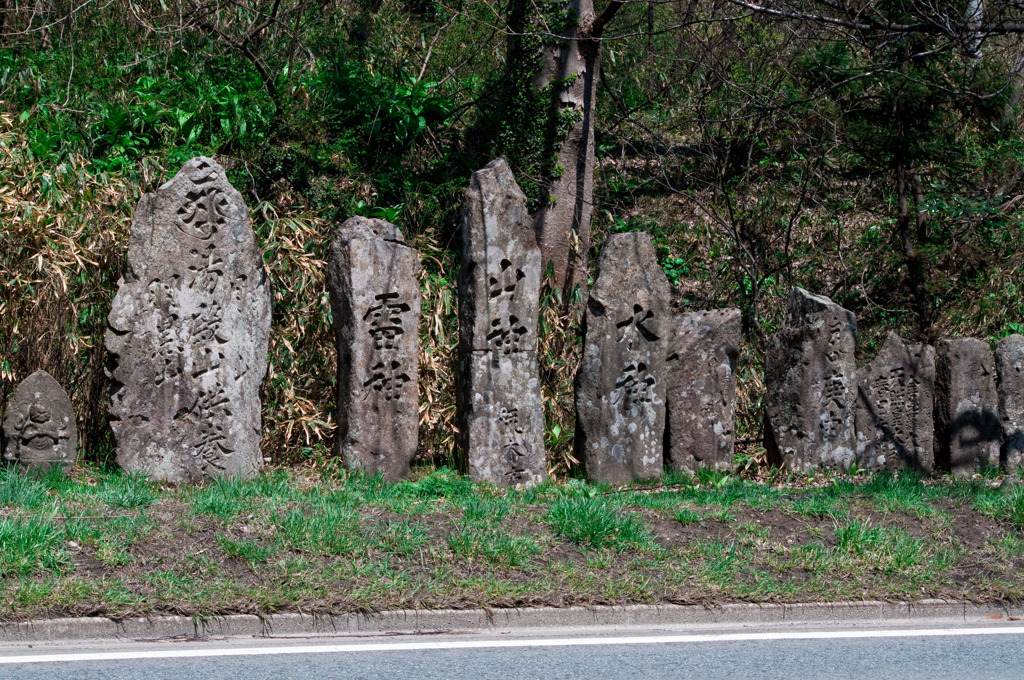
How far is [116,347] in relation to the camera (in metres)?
7.79

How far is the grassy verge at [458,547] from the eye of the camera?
5.67 meters

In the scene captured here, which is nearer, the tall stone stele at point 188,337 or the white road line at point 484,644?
the white road line at point 484,644

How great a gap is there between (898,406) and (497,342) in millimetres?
3981

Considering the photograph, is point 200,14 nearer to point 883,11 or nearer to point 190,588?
point 883,11

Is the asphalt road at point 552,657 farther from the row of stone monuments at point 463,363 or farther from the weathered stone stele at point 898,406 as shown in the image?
the weathered stone stele at point 898,406

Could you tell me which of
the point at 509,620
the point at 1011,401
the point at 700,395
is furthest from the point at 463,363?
the point at 1011,401

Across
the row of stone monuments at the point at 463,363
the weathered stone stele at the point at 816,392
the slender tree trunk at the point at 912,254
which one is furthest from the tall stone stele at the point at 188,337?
the slender tree trunk at the point at 912,254

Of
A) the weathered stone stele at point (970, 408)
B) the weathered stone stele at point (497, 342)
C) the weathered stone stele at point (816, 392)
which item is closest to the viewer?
the weathered stone stele at point (497, 342)

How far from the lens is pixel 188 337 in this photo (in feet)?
26.2

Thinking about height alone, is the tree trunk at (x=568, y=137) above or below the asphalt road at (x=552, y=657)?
above

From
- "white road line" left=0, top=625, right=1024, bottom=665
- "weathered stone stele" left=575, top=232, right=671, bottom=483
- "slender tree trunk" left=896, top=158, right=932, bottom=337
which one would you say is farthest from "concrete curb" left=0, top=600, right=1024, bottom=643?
"slender tree trunk" left=896, top=158, right=932, bottom=337

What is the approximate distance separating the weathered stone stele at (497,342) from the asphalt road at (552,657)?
288 cm

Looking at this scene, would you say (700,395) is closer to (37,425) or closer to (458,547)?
(458,547)

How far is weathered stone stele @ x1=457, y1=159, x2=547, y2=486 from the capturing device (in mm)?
8367
